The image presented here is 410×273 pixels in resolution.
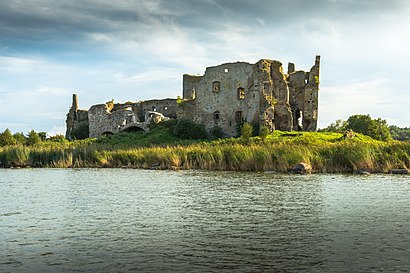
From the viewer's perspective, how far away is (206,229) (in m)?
9.29

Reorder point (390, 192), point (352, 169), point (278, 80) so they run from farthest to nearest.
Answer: point (278, 80), point (352, 169), point (390, 192)

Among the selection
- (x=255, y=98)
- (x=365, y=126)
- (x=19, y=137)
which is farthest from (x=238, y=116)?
(x=19, y=137)

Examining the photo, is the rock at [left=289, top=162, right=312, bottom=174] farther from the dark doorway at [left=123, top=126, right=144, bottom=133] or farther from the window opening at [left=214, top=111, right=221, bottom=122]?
the dark doorway at [left=123, top=126, right=144, bottom=133]

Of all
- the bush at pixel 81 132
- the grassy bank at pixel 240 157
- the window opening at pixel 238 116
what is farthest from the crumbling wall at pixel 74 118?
the grassy bank at pixel 240 157

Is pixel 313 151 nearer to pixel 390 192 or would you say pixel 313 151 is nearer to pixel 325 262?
pixel 390 192

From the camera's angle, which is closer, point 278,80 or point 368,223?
point 368,223

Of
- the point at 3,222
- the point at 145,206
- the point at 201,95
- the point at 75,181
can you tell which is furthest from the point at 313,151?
the point at 201,95

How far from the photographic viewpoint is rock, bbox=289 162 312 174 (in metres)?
22.2

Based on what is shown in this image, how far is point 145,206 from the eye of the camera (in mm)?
12227

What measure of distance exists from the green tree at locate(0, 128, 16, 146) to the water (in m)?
30.6

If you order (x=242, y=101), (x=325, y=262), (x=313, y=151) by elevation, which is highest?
(x=242, y=101)

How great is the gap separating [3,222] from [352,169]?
16854 millimetres

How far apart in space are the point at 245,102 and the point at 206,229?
125ft

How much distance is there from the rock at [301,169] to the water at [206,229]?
581 cm
